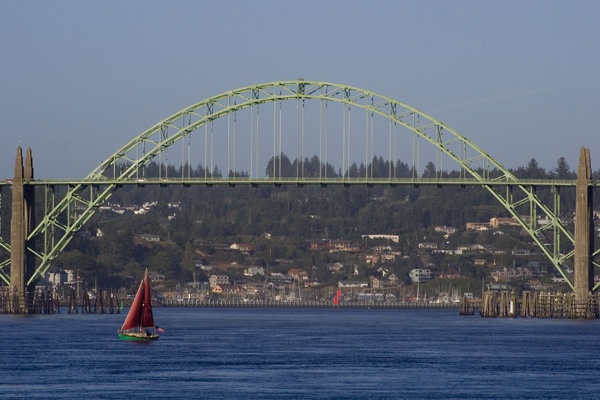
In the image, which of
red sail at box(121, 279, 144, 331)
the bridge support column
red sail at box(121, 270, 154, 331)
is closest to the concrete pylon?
red sail at box(121, 270, 154, 331)

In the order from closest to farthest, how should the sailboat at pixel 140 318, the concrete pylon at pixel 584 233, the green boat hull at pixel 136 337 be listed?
the green boat hull at pixel 136 337 → the sailboat at pixel 140 318 → the concrete pylon at pixel 584 233

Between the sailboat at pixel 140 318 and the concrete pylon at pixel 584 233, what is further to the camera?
the concrete pylon at pixel 584 233

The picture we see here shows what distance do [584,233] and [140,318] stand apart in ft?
108

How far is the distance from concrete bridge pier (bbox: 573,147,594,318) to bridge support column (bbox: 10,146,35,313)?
39.4 metres

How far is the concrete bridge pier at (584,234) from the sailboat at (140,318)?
103ft

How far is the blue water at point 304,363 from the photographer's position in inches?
2901

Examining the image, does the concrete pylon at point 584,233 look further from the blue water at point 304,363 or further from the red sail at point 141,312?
the red sail at point 141,312

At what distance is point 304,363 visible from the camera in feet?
284

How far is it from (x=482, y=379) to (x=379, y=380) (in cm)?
473

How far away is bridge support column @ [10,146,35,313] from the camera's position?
129450mm

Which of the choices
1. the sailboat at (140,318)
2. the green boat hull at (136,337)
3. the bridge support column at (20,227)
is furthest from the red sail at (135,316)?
the bridge support column at (20,227)

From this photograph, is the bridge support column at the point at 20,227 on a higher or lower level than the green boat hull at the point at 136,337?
higher

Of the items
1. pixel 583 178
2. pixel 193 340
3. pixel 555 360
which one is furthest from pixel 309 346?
pixel 583 178

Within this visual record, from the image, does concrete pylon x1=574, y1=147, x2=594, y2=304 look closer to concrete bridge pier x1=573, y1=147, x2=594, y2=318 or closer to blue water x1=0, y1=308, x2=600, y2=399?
concrete bridge pier x1=573, y1=147, x2=594, y2=318
